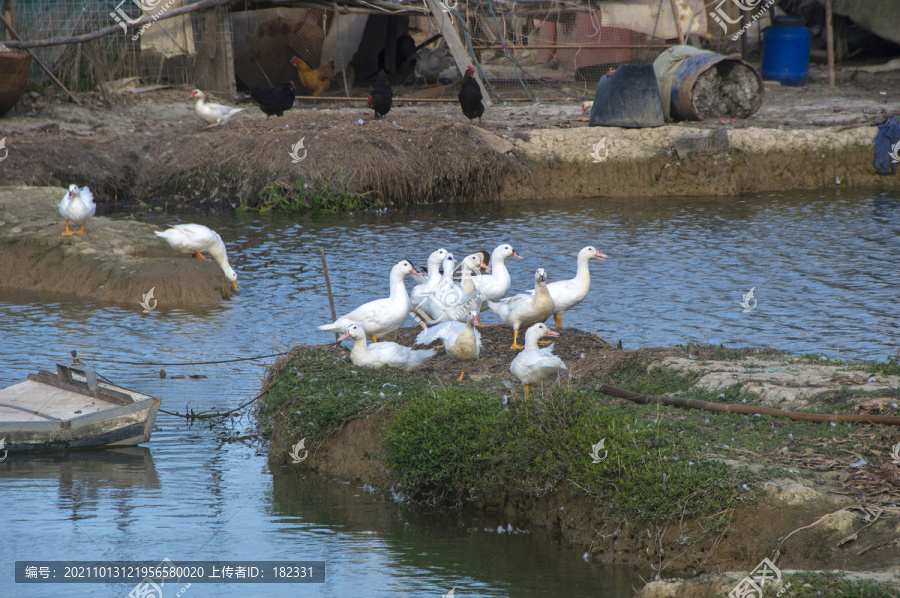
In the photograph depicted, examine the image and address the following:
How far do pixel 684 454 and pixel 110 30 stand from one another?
15137 mm

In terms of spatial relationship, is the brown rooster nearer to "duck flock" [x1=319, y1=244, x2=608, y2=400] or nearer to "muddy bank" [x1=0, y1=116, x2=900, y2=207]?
"muddy bank" [x1=0, y1=116, x2=900, y2=207]

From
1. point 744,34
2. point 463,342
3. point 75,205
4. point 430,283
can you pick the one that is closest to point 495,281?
point 430,283

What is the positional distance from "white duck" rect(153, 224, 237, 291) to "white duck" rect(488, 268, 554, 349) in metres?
4.44

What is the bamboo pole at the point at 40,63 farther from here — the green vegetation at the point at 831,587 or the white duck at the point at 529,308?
the green vegetation at the point at 831,587

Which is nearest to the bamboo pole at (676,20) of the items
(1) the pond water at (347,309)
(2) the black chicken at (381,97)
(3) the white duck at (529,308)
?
(1) the pond water at (347,309)

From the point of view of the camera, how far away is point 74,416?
632 cm

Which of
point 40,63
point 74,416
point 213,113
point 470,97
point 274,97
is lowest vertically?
point 74,416

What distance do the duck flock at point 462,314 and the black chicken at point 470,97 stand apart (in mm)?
6839

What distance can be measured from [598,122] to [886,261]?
250 inches

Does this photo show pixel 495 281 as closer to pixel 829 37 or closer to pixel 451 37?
pixel 451 37

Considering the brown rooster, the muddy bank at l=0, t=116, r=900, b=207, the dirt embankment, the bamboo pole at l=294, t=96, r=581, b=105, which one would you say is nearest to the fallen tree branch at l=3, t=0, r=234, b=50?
the dirt embankment

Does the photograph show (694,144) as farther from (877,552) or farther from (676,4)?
(877,552)

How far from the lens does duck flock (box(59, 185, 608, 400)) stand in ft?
21.8

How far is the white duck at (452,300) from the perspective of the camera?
8.20 m
